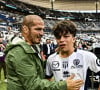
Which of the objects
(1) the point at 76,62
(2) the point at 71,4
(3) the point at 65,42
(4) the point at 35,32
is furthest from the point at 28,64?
(2) the point at 71,4

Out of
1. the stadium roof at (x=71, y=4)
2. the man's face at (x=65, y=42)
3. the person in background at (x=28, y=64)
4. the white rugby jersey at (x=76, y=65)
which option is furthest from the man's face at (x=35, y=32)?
the stadium roof at (x=71, y=4)

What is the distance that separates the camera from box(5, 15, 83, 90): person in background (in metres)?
1.87

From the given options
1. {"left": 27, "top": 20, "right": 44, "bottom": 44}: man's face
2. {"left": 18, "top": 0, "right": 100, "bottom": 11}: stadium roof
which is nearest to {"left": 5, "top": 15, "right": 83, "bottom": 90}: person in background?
{"left": 27, "top": 20, "right": 44, "bottom": 44}: man's face

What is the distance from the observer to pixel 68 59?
7.57ft

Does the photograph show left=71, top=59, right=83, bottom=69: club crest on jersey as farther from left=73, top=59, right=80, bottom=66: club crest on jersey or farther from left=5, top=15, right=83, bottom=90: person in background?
left=5, top=15, right=83, bottom=90: person in background

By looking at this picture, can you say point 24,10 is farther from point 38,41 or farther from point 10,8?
point 38,41

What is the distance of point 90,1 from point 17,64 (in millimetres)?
68421

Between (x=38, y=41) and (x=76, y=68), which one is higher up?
(x=38, y=41)

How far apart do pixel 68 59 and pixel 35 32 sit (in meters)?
0.45

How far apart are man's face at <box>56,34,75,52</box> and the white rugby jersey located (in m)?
0.10

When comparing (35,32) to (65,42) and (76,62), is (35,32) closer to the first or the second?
(65,42)

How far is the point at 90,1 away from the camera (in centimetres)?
6875

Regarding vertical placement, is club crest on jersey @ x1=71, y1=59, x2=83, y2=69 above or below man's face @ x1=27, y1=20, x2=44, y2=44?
below

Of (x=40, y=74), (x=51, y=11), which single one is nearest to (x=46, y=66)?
(x=40, y=74)
